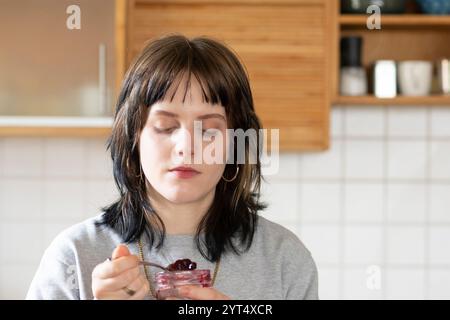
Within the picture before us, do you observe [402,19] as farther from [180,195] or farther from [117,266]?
[117,266]

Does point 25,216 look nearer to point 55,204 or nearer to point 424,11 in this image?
point 55,204

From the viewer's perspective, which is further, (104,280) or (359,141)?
(359,141)

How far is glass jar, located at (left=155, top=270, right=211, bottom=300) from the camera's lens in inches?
21.9

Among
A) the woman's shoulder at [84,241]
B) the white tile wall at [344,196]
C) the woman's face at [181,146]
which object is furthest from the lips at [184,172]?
the white tile wall at [344,196]

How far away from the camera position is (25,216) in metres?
1.98

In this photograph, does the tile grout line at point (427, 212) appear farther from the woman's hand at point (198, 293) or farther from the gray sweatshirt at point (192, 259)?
the woman's hand at point (198, 293)

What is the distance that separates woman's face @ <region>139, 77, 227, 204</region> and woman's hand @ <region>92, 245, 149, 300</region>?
117mm

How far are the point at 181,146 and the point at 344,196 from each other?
1.40 m

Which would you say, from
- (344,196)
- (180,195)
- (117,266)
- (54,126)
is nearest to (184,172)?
(180,195)

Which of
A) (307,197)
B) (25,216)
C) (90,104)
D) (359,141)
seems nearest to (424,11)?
(359,141)

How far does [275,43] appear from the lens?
71.3 inches

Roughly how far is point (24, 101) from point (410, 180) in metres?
0.96

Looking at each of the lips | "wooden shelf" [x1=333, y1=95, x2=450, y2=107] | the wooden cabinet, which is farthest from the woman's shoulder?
the wooden cabinet

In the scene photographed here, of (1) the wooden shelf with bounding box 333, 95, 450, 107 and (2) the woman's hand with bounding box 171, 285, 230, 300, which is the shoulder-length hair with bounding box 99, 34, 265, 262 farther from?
(1) the wooden shelf with bounding box 333, 95, 450, 107
